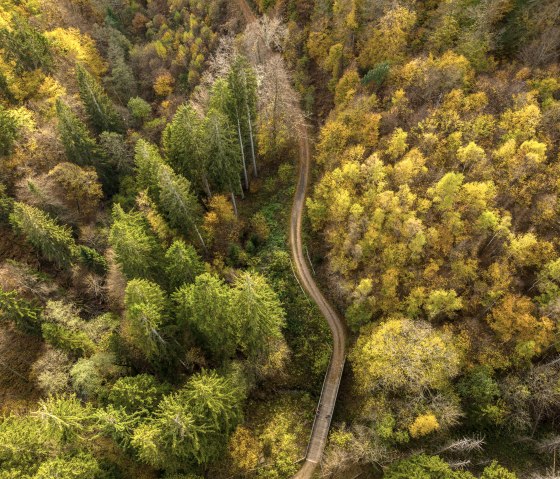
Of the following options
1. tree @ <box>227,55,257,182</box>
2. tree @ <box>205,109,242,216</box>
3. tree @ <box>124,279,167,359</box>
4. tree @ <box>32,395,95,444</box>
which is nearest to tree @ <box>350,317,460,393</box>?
tree @ <box>124,279,167,359</box>

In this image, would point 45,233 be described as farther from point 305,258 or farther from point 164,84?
point 164,84

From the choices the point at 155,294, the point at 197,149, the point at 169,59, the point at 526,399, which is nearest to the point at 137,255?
the point at 155,294

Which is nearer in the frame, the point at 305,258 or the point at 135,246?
the point at 135,246

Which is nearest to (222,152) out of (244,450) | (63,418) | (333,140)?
(333,140)

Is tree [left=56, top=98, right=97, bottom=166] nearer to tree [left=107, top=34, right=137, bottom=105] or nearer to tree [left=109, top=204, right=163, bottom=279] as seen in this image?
tree [left=109, top=204, right=163, bottom=279]

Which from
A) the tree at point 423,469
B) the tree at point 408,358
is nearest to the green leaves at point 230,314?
the tree at point 408,358
